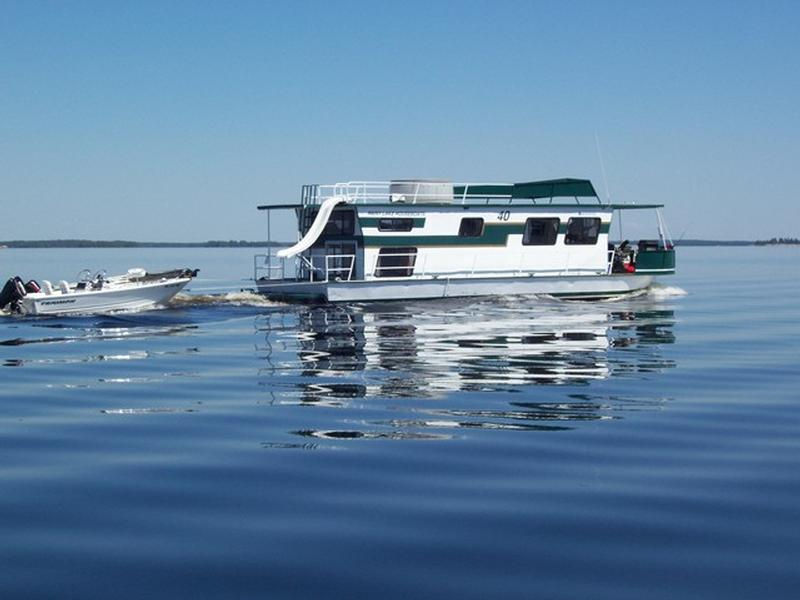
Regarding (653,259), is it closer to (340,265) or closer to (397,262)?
(397,262)

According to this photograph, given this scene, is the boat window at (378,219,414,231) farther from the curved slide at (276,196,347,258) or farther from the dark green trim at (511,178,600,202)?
the dark green trim at (511,178,600,202)

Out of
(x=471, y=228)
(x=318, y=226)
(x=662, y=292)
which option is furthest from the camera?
(x=662, y=292)

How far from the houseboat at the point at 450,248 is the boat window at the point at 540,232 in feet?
0.13

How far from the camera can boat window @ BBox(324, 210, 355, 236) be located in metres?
37.5

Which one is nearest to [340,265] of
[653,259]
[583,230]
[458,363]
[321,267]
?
[321,267]

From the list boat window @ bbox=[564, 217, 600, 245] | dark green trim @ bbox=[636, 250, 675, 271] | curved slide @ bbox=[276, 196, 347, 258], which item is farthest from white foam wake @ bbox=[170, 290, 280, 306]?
dark green trim @ bbox=[636, 250, 675, 271]

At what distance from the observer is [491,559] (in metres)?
7.57

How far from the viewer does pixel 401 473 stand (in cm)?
1033

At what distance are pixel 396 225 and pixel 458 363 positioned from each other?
57.8ft

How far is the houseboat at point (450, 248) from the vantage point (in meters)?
36.7

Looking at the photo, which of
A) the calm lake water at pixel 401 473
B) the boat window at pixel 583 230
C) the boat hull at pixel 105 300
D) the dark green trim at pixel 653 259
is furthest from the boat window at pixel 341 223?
the calm lake water at pixel 401 473

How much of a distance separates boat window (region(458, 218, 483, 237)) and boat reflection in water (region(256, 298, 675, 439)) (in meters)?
4.29

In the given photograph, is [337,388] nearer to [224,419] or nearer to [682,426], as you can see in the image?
[224,419]

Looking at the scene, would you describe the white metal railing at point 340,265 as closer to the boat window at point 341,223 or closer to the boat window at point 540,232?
the boat window at point 341,223
